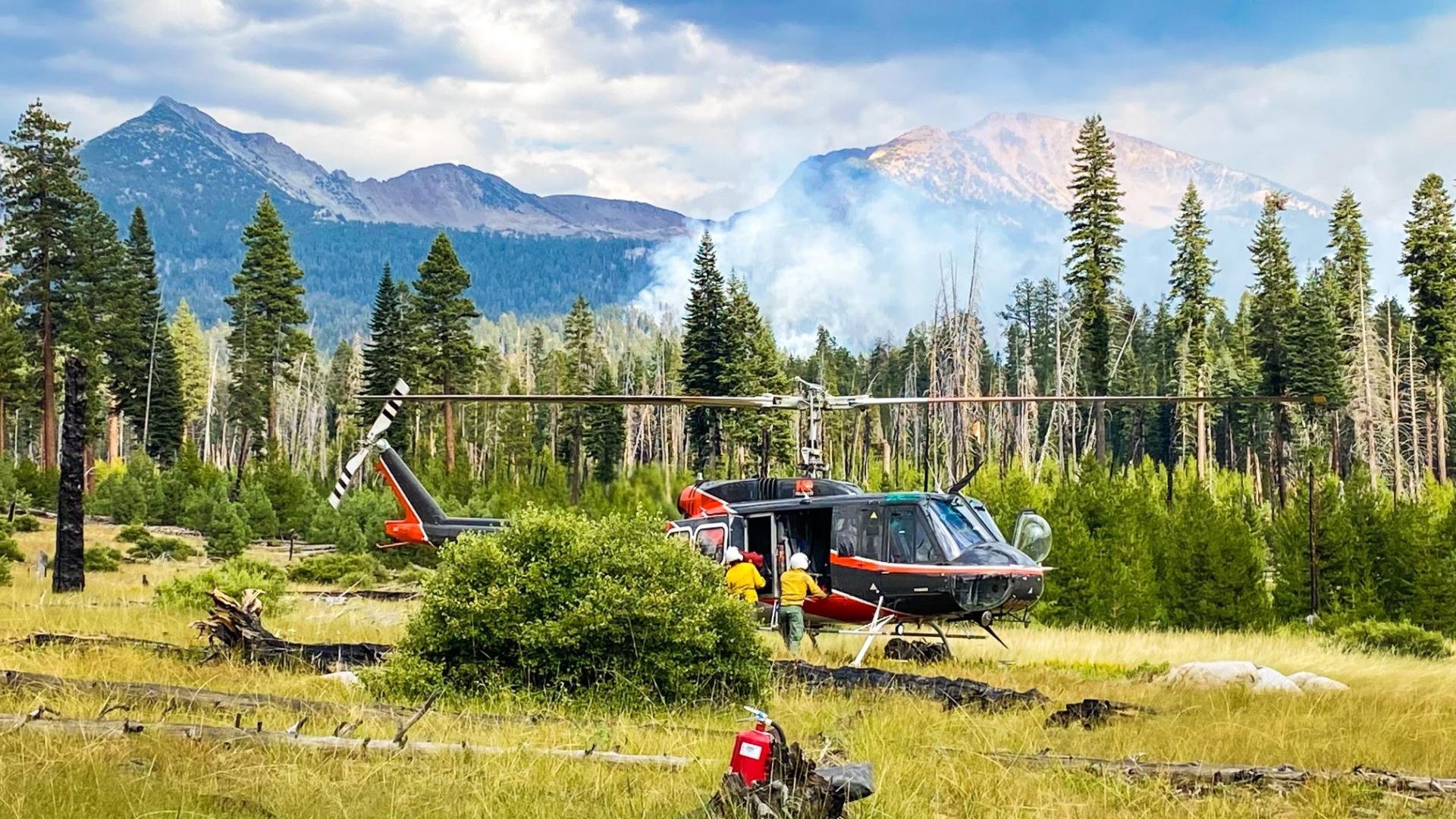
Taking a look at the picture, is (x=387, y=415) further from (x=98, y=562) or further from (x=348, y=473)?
(x=98, y=562)

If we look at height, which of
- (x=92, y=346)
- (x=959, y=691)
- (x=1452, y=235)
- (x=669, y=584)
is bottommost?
(x=959, y=691)

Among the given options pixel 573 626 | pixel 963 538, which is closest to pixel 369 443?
pixel 963 538

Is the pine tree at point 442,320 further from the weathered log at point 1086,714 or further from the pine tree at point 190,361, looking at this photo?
the weathered log at point 1086,714

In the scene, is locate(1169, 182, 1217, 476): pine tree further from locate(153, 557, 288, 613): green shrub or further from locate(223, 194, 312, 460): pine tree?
locate(153, 557, 288, 613): green shrub

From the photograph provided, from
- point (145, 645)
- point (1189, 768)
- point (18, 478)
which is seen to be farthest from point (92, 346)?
point (1189, 768)

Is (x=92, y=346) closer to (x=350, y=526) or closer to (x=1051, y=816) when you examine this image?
(x=350, y=526)

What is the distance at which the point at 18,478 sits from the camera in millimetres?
44750

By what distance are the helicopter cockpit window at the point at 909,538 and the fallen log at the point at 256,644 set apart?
6004mm

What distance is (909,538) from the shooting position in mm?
14875

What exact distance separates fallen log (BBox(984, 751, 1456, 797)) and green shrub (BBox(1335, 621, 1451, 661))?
12.0m

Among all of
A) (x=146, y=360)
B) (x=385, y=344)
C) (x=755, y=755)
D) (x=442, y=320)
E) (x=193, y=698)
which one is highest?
(x=442, y=320)

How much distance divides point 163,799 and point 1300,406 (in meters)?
64.5

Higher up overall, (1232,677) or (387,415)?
(387,415)

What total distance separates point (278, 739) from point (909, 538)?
8952mm
